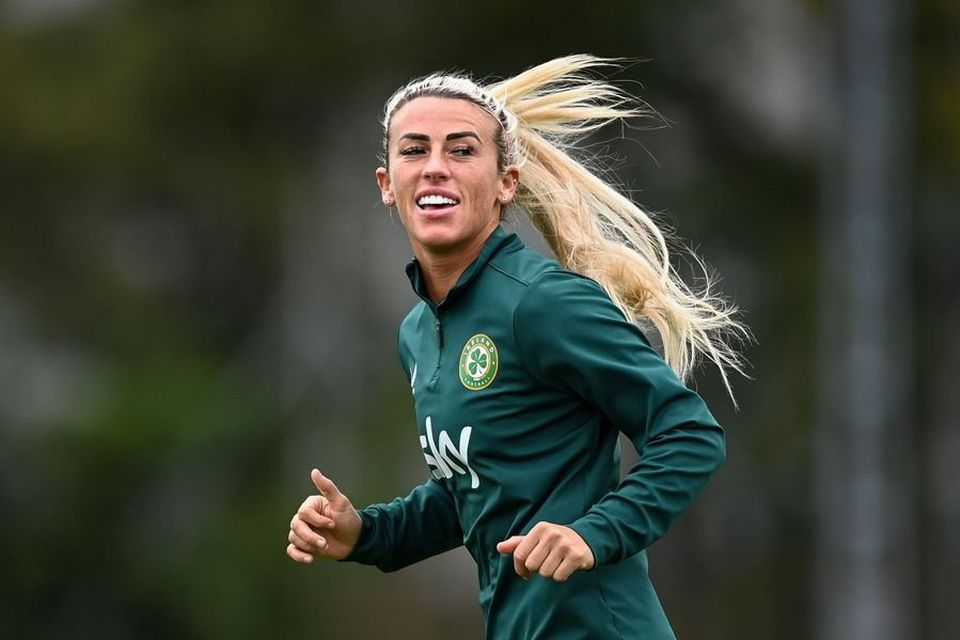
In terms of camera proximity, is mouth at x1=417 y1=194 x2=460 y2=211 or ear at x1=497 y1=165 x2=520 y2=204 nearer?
mouth at x1=417 y1=194 x2=460 y2=211

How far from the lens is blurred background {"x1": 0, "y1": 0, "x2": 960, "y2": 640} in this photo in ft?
56.6

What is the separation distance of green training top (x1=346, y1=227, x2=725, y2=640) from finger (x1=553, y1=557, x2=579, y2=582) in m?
0.16

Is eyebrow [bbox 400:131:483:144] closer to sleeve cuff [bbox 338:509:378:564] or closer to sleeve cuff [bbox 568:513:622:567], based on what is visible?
sleeve cuff [bbox 338:509:378:564]

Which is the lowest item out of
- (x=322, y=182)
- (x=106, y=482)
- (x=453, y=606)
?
(x=453, y=606)

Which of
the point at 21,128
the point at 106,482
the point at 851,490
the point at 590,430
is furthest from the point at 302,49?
→ the point at 590,430

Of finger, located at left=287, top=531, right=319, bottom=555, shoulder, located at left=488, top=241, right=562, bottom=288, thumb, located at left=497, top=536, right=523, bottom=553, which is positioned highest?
shoulder, located at left=488, top=241, right=562, bottom=288

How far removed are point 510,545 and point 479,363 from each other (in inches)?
22.1

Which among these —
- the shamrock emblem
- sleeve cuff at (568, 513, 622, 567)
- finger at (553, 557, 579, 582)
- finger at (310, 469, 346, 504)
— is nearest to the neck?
the shamrock emblem

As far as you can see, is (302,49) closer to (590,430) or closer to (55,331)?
(55,331)

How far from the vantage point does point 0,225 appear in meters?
19.4

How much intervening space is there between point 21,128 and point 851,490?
9039mm

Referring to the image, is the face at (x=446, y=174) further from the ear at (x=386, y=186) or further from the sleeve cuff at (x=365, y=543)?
the sleeve cuff at (x=365, y=543)

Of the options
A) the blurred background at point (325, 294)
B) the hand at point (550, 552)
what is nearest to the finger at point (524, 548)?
the hand at point (550, 552)

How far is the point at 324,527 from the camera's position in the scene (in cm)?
518
